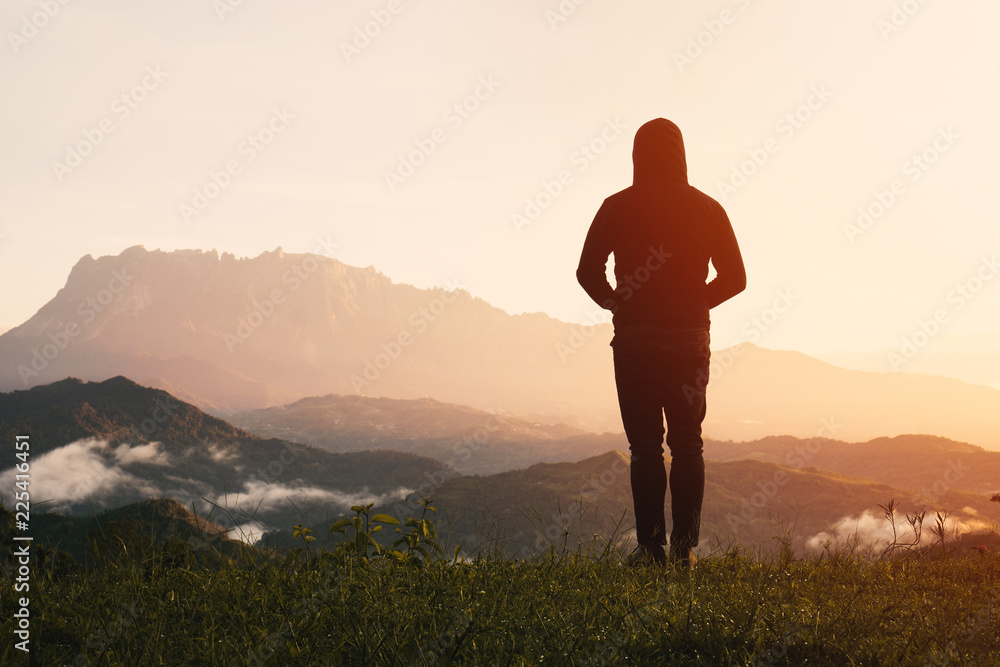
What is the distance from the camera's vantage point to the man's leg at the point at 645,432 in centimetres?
461

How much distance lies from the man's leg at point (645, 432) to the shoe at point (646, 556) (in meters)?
0.10

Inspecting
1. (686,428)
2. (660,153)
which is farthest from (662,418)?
(660,153)

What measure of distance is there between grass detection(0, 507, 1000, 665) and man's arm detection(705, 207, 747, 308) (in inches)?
82.8

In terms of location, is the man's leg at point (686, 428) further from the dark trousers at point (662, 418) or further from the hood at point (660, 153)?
the hood at point (660, 153)

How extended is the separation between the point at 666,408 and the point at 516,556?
173 cm

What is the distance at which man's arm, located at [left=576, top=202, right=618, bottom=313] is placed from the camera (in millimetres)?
4930

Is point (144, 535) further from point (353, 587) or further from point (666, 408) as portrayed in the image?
point (666, 408)

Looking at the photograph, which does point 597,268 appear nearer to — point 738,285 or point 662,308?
point 662,308

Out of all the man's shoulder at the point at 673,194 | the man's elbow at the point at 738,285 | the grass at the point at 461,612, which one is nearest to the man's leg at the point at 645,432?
the grass at the point at 461,612

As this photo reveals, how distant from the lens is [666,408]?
15.6 ft

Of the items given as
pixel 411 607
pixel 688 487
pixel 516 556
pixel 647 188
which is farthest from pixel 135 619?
pixel 647 188

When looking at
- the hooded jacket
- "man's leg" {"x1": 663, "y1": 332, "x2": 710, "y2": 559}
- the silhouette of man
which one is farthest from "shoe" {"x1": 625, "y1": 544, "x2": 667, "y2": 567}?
the hooded jacket

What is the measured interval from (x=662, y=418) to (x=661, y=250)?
1357mm

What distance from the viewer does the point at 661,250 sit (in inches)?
190
